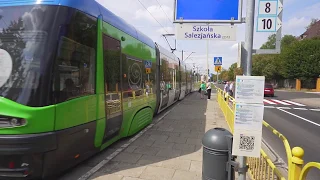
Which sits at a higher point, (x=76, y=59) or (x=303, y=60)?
(x=303, y=60)

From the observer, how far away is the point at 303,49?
41.8m

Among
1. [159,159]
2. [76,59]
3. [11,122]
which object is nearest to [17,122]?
[11,122]

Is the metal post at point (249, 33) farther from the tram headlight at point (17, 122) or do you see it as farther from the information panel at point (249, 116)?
the tram headlight at point (17, 122)

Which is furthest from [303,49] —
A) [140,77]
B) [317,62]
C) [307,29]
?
[140,77]

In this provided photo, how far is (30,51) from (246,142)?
323cm

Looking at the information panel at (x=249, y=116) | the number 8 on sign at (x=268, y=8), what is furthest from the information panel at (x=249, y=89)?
the number 8 on sign at (x=268, y=8)

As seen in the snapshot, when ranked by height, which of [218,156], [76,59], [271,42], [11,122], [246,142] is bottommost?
[218,156]

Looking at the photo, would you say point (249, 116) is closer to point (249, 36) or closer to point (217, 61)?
point (249, 36)

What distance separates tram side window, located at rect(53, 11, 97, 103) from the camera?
343 cm

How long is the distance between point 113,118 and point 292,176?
3459mm

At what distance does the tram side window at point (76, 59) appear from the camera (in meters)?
3.43

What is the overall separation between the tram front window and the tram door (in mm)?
1273

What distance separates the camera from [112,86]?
487 cm

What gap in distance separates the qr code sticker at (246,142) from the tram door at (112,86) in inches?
104
